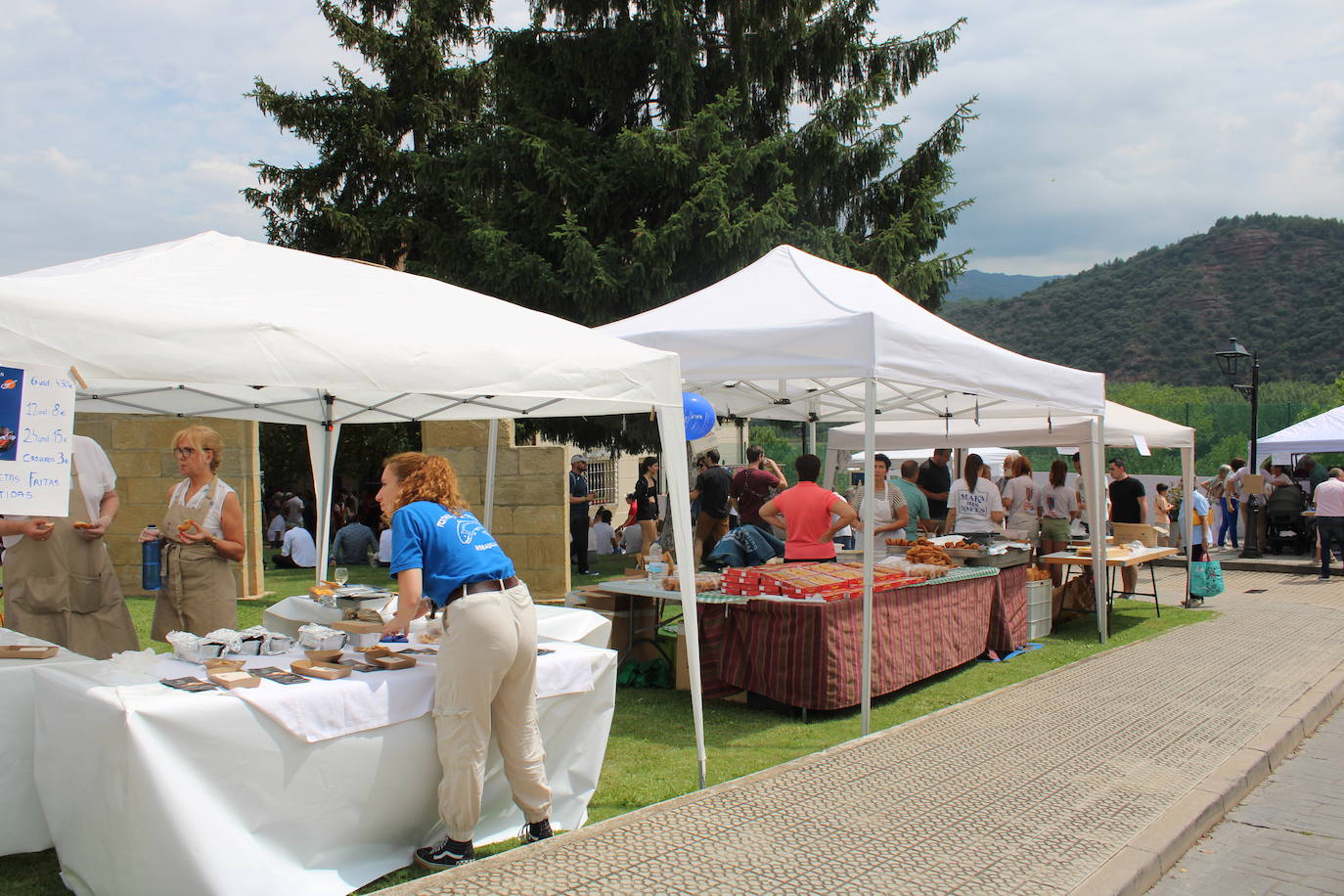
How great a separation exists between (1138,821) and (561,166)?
1416 centimetres

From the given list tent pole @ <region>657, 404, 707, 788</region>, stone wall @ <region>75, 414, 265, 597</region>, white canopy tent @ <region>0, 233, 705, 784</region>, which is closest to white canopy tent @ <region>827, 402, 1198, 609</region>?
tent pole @ <region>657, 404, 707, 788</region>

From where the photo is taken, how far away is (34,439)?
11.3 feet

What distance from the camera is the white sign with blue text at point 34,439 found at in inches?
133

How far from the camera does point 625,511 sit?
31.3 meters

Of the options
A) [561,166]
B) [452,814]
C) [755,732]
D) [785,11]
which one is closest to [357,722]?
[452,814]

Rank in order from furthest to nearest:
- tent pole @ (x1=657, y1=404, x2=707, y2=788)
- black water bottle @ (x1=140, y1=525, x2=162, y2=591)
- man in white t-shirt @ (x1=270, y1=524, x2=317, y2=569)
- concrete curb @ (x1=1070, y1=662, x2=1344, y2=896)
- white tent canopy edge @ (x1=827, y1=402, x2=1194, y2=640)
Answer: man in white t-shirt @ (x1=270, y1=524, x2=317, y2=569) < white tent canopy edge @ (x1=827, y1=402, x2=1194, y2=640) < black water bottle @ (x1=140, y1=525, x2=162, y2=591) < tent pole @ (x1=657, y1=404, x2=707, y2=788) < concrete curb @ (x1=1070, y1=662, x2=1344, y2=896)

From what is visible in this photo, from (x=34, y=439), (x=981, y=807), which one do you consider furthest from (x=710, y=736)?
(x=34, y=439)

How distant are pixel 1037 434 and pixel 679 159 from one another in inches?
289

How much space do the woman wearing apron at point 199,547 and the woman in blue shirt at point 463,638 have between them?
186 cm

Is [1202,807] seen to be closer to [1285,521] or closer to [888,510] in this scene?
[888,510]

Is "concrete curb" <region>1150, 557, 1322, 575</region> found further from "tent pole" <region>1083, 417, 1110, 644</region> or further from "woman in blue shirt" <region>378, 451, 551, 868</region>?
"woman in blue shirt" <region>378, 451, 551, 868</region>

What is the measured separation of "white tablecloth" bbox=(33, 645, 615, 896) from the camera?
3.23 m

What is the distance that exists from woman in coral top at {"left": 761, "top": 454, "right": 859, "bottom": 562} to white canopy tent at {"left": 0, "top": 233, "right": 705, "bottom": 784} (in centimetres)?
261

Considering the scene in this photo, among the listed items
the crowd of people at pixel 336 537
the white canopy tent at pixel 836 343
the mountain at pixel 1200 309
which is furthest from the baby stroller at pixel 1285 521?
the mountain at pixel 1200 309
